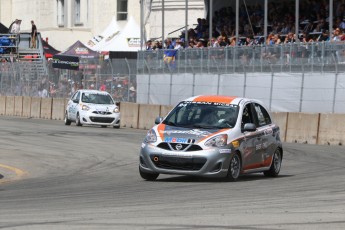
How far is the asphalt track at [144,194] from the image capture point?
10.8 metres

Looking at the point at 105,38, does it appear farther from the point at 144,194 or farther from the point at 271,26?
the point at 144,194

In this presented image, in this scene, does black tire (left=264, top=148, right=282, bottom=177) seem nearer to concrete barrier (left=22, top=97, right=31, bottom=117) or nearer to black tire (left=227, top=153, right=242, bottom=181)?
black tire (left=227, top=153, right=242, bottom=181)

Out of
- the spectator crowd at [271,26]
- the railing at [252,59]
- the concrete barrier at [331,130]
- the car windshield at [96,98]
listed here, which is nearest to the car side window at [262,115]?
the concrete barrier at [331,130]

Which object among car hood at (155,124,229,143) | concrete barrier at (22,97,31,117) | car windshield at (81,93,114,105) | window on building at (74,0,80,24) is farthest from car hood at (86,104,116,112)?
window on building at (74,0,80,24)

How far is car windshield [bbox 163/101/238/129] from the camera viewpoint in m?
17.5

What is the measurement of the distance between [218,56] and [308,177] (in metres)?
21.5

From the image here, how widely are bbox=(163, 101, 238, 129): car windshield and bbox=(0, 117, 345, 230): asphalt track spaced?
38.3 inches

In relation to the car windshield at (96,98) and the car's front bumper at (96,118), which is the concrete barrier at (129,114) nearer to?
the car windshield at (96,98)

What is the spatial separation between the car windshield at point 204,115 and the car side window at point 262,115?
28.0 inches

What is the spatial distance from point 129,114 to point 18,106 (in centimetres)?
1222

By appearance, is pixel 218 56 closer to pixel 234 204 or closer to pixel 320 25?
pixel 320 25

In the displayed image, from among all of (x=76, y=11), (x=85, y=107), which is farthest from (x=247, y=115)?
(x=76, y=11)

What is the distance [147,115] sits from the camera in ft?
130

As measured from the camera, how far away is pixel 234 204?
1293 cm
